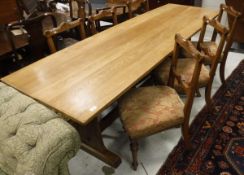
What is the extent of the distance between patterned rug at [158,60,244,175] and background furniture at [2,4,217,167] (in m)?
0.54

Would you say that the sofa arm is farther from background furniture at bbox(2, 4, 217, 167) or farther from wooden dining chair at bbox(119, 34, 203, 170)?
wooden dining chair at bbox(119, 34, 203, 170)

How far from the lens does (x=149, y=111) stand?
5.55ft

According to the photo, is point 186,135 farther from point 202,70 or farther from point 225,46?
point 225,46

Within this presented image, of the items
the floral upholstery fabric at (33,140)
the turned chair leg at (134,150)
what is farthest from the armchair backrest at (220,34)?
the floral upholstery fabric at (33,140)

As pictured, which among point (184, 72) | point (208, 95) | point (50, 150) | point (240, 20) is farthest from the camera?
point (240, 20)

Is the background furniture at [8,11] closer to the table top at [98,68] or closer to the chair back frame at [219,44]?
the table top at [98,68]

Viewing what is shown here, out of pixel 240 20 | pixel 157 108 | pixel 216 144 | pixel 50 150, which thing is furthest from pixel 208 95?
pixel 50 150

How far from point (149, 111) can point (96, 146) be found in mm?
489

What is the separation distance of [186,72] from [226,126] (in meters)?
0.62

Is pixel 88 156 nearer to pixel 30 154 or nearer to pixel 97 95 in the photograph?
pixel 97 95

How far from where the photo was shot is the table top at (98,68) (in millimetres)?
1379

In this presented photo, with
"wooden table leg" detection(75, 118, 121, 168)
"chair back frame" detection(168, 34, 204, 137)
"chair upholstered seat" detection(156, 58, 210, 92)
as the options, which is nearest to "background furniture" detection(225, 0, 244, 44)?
"chair upholstered seat" detection(156, 58, 210, 92)

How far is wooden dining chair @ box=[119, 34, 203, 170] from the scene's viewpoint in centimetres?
159

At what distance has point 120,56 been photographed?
180cm
